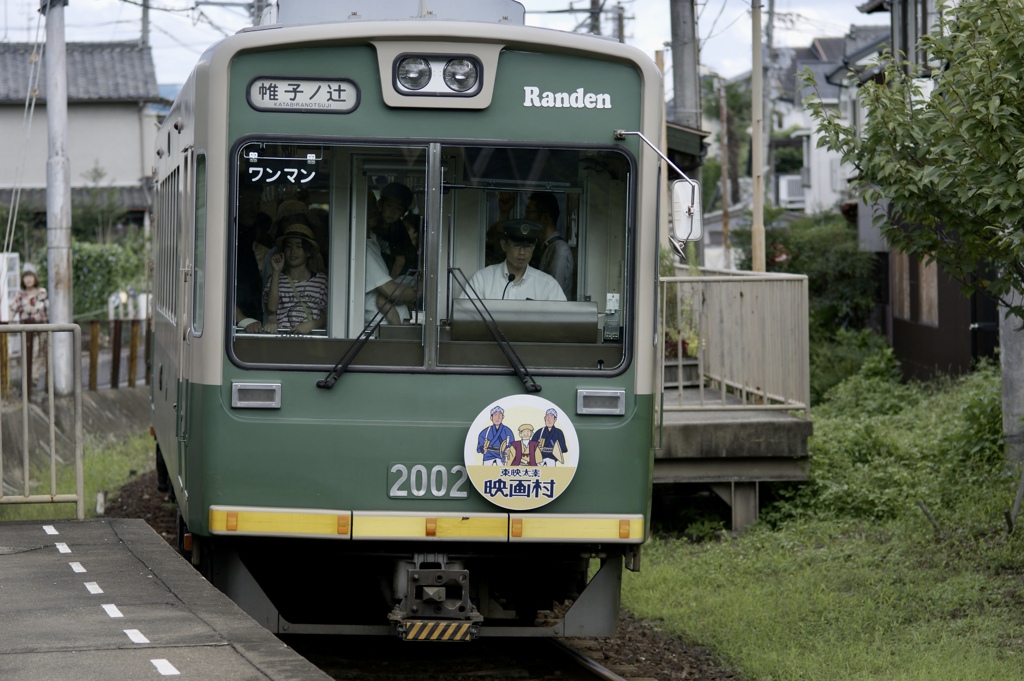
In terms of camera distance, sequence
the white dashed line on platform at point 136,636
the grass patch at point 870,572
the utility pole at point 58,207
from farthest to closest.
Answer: the utility pole at point 58,207 < the grass patch at point 870,572 < the white dashed line on platform at point 136,636

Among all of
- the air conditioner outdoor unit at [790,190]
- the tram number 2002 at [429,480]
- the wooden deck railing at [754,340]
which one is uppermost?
the air conditioner outdoor unit at [790,190]

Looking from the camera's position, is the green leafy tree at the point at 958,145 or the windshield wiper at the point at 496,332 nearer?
the windshield wiper at the point at 496,332

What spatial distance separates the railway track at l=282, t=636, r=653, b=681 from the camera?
739 centimetres

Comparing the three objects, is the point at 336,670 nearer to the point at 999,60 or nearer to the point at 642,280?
the point at 642,280

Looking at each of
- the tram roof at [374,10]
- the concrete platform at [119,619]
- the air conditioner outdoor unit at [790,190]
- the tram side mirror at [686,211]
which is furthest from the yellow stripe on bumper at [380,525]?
the air conditioner outdoor unit at [790,190]

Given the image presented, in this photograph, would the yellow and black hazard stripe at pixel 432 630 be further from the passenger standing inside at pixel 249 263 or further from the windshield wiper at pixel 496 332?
the passenger standing inside at pixel 249 263

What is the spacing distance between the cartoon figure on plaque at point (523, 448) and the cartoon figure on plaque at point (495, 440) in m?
0.03

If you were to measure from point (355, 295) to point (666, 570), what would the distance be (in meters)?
4.26

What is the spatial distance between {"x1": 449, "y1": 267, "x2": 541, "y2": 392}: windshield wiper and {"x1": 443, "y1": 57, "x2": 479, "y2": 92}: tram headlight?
2.76 ft

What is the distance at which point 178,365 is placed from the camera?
297 inches

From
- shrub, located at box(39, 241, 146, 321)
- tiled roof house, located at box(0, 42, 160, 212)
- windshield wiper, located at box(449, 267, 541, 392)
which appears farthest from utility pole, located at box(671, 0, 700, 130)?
tiled roof house, located at box(0, 42, 160, 212)

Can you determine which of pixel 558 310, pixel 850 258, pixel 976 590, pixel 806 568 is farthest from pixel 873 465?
pixel 850 258

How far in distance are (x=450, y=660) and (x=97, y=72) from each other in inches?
1534

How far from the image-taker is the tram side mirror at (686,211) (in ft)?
21.0
